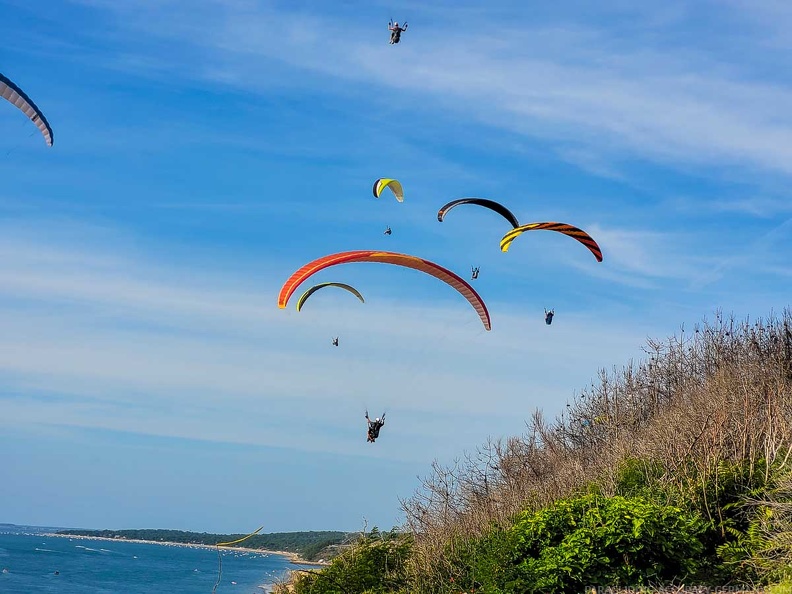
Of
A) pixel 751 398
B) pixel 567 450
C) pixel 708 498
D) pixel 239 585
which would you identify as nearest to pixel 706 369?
pixel 567 450

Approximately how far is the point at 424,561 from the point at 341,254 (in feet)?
22.6

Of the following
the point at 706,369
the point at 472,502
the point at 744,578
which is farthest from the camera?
the point at 706,369

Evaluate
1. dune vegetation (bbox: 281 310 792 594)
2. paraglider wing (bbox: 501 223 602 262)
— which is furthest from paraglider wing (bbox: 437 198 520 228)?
dune vegetation (bbox: 281 310 792 594)

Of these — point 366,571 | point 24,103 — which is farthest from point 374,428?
point 24,103

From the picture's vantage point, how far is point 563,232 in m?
18.2

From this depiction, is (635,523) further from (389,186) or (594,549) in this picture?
(389,186)

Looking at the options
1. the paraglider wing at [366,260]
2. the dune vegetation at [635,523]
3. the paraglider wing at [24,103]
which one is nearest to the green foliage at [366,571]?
the dune vegetation at [635,523]

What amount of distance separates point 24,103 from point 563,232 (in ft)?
38.0

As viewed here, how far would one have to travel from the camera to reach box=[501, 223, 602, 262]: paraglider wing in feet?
57.6

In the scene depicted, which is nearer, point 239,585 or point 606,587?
point 606,587

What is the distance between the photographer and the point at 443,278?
18812 mm

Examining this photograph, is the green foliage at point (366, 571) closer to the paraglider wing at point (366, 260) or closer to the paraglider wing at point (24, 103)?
the paraglider wing at point (366, 260)

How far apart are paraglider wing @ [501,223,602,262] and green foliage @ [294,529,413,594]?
6.82m

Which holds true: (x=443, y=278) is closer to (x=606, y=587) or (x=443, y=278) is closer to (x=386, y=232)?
(x=386, y=232)
